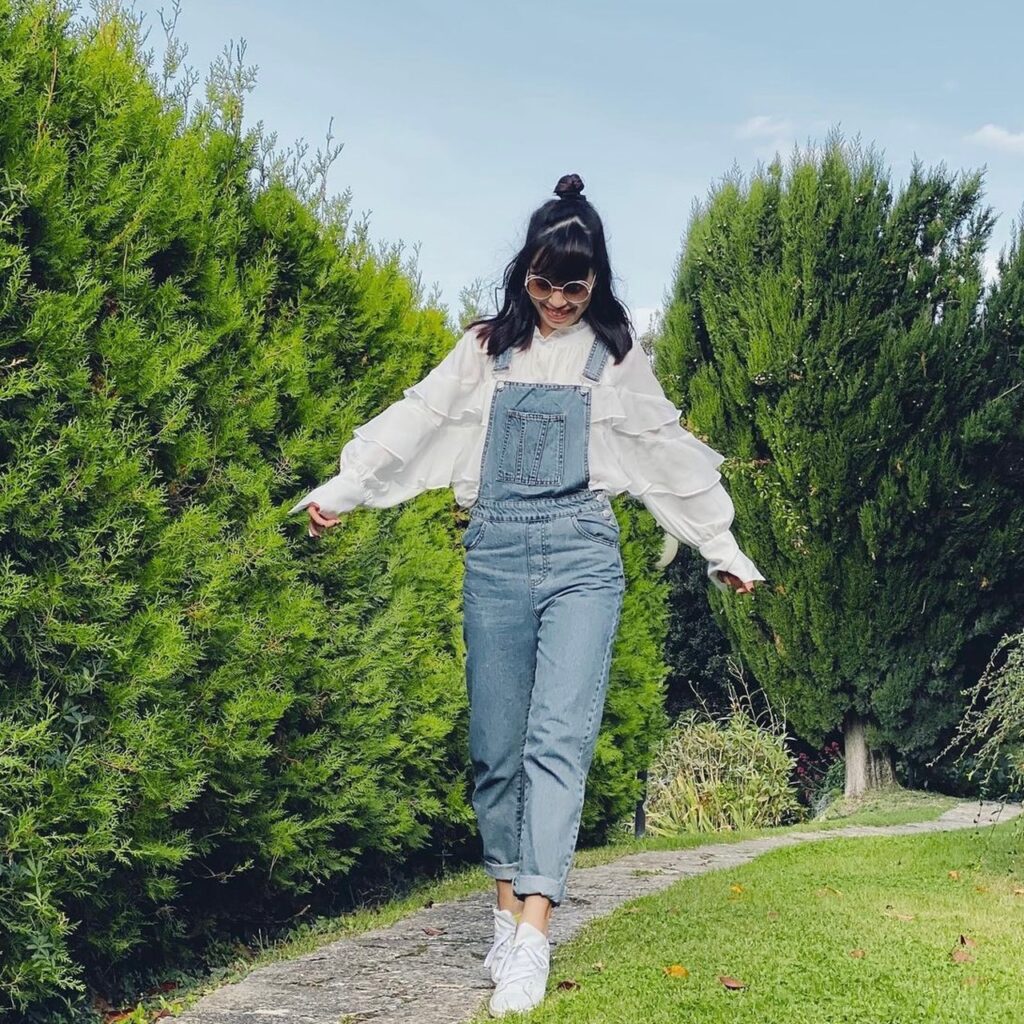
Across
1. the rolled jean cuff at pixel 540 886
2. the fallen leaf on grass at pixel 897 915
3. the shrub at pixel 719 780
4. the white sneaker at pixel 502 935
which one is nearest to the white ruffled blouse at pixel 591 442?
the rolled jean cuff at pixel 540 886

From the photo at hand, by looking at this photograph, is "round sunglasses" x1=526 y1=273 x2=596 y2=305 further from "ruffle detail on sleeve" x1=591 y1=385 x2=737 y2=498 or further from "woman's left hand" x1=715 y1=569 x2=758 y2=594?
"woman's left hand" x1=715 y1=569 x2=758 y2=594

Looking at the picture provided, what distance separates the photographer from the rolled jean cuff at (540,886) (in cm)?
304

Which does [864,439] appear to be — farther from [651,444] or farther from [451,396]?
[451,396]

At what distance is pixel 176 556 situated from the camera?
369 cm

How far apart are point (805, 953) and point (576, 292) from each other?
6.57 feet

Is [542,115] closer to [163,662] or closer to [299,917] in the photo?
[163,662]

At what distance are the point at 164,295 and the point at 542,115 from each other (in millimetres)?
2059

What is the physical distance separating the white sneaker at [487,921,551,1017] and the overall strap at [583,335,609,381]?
1471mm

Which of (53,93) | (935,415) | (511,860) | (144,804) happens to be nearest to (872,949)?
(511,860)

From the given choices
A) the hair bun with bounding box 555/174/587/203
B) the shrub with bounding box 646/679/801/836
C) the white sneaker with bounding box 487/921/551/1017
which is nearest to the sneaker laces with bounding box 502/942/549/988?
the white sneaker with bounding box 487/921/551/1017

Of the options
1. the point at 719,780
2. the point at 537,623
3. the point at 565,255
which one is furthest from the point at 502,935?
the point at 719,780

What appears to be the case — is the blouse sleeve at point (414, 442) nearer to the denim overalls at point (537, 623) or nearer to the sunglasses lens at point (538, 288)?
the denim overalls at point (537, 623)

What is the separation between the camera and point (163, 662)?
11.8 ft

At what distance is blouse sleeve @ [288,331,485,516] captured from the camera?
334cm
